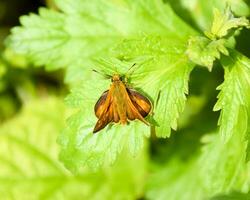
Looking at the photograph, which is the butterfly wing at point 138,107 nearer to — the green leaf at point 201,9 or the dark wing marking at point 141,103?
the dark wing marking at point 141,103

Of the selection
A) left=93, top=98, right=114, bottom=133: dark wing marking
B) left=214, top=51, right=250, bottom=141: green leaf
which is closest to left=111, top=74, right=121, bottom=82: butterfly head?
left=93, top=98, right=114, bottom=133: dark wing marking

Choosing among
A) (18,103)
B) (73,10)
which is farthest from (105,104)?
(18,103)

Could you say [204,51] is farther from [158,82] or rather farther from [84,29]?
[84,29]

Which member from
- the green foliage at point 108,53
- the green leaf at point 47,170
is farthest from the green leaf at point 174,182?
the green foliage at point 108,53

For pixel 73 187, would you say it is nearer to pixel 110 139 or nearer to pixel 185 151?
pixel 185 151

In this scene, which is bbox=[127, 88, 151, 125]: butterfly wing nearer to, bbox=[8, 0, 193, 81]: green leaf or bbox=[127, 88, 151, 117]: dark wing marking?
bbox=[127, 88, 151, 117]: dark wing marking

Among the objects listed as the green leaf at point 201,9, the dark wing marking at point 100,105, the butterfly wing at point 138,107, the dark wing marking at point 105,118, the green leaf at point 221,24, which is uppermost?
the green leaf at point 201,9
